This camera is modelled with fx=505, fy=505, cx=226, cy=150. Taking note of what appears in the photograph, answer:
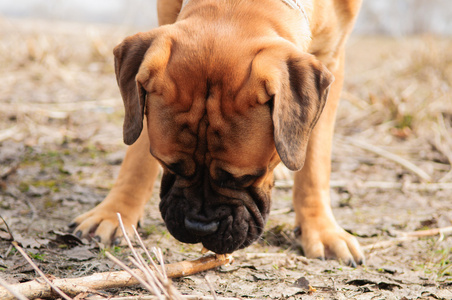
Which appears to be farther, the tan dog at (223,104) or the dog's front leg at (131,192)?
the dog's front leg at (131,192)

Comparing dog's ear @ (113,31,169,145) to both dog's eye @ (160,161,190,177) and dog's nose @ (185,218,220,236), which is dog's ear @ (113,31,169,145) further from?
dog's nose @ (185,218,220,236)

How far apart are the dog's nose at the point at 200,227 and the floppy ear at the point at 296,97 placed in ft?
1.69

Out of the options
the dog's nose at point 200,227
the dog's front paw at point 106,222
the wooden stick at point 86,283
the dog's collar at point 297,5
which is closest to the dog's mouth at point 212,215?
the dog's nose at point 200,227

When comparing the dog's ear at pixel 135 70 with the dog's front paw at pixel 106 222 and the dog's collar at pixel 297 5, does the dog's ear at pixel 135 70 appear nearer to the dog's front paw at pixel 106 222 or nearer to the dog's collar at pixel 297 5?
the dog's collar at pixel 297 5

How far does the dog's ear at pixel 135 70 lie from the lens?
258 centimetres

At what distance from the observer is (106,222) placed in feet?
10.9

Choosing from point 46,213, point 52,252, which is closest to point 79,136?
point 46,213

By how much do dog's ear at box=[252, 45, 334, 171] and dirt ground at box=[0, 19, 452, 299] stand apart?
77cm

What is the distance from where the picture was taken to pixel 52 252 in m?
2.84

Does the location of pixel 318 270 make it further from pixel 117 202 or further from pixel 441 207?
pixel 441 207

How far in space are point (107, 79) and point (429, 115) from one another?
4.90 meters

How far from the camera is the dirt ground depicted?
2.76 meters

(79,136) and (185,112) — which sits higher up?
(185,112)

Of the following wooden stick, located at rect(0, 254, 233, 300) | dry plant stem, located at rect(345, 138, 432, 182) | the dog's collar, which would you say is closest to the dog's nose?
wooden stick, located at rect(0, 254, 233, 300)
